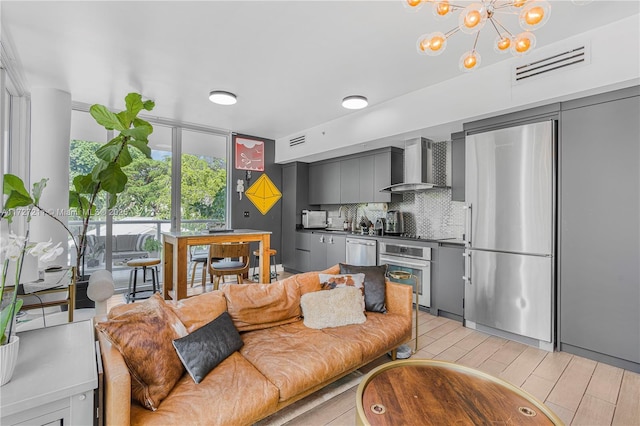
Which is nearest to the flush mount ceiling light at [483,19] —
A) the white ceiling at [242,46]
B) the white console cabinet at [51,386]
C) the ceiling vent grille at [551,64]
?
the white ceiling at [242,46]

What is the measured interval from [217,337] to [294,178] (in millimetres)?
4357

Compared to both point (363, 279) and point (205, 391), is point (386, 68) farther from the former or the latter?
point (205, 391)

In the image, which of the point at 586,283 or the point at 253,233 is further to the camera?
the point at 253,233

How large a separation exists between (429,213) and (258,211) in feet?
10.6

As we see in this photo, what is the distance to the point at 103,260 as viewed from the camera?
14.4 ft

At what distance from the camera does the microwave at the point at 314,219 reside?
582cm

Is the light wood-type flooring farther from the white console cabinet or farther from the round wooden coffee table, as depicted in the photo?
the white console cabinet

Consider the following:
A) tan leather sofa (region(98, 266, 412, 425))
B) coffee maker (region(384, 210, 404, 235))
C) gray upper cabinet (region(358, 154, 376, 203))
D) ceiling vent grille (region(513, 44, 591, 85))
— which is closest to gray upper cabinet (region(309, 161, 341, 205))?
gray upper cabinet (region(358, 154, 376, 203))

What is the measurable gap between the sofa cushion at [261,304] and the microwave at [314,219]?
A: 331cm

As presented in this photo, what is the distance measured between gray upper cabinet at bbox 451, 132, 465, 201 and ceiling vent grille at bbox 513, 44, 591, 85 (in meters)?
0.98

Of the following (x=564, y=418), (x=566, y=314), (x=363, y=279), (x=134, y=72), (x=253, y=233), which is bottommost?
(x=564, y=418)

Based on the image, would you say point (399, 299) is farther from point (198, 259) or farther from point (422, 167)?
point (198, 259)

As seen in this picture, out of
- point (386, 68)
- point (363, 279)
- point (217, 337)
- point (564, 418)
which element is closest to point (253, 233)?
point (363, 279)

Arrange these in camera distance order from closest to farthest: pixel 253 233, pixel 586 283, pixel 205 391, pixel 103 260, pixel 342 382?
pixel 205 391 → pixel 342 382 → pixel 586 283 → pixel 253 233 → pixel 103 260
